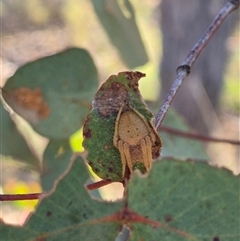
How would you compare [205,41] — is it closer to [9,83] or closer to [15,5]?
[9,83]

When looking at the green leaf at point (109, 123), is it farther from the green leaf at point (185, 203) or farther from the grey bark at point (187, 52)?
the grey bark at point (187, 52)

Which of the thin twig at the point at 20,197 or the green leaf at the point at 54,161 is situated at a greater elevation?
the thin twig at the point at 20,197

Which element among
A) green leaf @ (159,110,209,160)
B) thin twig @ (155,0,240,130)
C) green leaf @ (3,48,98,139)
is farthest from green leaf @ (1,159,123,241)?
green leaf @ (159,110,209,160)

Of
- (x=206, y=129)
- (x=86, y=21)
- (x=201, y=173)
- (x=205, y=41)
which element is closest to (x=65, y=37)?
(x=86, y=21)

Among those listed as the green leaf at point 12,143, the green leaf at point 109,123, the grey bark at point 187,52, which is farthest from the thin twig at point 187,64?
the grey bark at point 187,52

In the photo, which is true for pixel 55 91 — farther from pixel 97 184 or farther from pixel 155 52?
pixel 155 52
